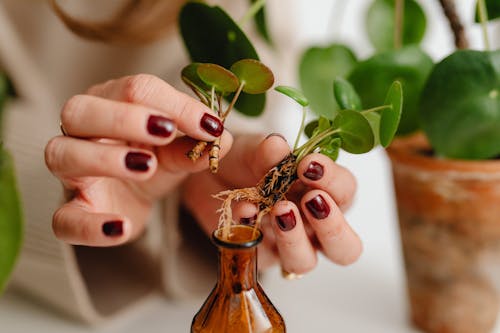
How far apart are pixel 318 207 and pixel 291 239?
0.13 feet

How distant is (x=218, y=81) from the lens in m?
0.47

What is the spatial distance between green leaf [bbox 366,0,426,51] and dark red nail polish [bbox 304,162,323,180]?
1.29ft

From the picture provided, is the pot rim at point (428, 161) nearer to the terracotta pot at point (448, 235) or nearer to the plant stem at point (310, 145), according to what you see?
the terracotta pot at point (448, 235)

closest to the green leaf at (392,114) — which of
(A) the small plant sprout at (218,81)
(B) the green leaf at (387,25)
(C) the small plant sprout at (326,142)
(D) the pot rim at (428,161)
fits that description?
(C) the small plant sprout at (326,142)

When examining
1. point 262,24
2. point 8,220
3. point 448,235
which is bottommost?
point 448,235

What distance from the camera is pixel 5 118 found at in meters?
0.81

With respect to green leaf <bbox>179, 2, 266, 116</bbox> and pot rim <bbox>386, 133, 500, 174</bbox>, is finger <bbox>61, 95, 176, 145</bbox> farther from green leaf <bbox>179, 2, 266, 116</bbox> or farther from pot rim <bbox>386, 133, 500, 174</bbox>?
pot rim <bbox>386, 133, 500, 174</bbox>

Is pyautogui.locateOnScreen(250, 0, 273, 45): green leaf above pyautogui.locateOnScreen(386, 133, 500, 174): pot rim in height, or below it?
above

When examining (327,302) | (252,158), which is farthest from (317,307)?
(252,158)

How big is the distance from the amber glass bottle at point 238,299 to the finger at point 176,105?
0.08m

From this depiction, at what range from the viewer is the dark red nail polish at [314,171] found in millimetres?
483

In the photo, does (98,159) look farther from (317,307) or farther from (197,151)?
(317,307)

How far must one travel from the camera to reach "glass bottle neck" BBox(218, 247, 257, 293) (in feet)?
1.49

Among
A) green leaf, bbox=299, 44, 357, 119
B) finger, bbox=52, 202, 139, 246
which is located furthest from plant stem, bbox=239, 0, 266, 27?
finger, bbox=52, 202, 139, 246
